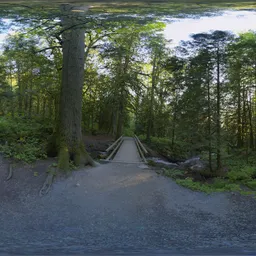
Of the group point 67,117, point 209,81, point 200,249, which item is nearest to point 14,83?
point 67,117

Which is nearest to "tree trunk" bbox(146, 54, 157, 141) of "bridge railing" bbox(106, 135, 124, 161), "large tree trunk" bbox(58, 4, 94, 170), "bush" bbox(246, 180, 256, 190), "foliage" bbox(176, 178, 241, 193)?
"bridge railing" bbox(106, 135, 124, 161)

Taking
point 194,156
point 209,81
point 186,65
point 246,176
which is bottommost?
point 246,176

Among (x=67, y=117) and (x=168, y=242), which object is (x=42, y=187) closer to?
(x=67, y=117)

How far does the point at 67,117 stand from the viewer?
3.50m

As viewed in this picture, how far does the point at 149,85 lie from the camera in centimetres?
283

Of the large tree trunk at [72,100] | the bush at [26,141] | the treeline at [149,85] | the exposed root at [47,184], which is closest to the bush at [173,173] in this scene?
the treeline at [149,85]

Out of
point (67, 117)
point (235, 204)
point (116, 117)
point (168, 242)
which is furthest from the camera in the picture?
point (67, 117)

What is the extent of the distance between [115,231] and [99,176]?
982 millimetres

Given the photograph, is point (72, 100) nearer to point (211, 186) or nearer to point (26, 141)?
point (26, 141)

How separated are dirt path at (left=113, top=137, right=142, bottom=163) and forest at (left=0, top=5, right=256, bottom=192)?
128 millimetres

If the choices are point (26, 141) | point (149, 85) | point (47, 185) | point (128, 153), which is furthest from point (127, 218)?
point (26, 141)

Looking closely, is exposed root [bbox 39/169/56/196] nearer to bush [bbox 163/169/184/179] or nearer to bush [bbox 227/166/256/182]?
bush [bbox 163/169/184/179]

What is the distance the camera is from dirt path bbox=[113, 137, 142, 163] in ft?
9.45

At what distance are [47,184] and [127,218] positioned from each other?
1.11 meters
